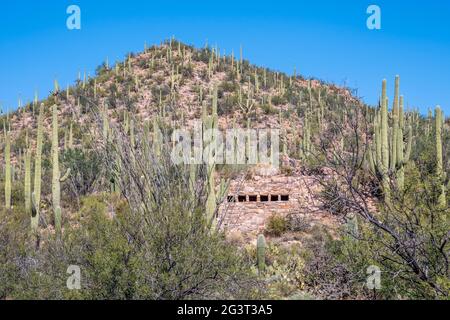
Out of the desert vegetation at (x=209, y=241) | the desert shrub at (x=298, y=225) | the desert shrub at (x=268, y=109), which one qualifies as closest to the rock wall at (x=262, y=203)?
the desert shrub at (x=298, y=225)

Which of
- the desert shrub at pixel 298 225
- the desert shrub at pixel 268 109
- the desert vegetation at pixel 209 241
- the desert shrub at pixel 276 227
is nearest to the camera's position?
the desert vegetation at pixel 209 241

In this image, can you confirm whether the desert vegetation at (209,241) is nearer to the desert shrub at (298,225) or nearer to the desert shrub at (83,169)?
the desert shrub at (298,225)

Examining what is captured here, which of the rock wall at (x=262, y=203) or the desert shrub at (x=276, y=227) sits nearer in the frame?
the desert shrub at (x=276, y=227)

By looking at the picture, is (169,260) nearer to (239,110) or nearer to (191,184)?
(191,184)

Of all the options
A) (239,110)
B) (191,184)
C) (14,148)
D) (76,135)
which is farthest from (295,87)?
(191,184)

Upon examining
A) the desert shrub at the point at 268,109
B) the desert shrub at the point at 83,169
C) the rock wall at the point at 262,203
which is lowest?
the rock wall at the point at 262,203

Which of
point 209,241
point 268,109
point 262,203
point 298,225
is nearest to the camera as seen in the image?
point 209,241

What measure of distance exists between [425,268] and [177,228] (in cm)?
326

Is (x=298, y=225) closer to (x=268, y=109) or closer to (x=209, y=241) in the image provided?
(x=209, y=241)

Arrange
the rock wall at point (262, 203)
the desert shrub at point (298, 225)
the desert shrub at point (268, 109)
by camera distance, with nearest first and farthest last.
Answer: the desert shrub at point (298, 225) < the rock wall at point (262, 203) < the desert shrub at point (268, 109)

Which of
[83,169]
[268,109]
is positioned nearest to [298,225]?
[83,169]

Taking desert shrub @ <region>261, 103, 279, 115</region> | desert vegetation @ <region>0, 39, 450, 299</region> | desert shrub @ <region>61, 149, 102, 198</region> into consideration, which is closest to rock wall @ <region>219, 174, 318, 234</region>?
desert vegetation @ <region>0, 39, 450, 299</region>

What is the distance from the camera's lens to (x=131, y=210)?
7.86m

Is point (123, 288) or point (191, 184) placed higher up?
point (191, 184)
